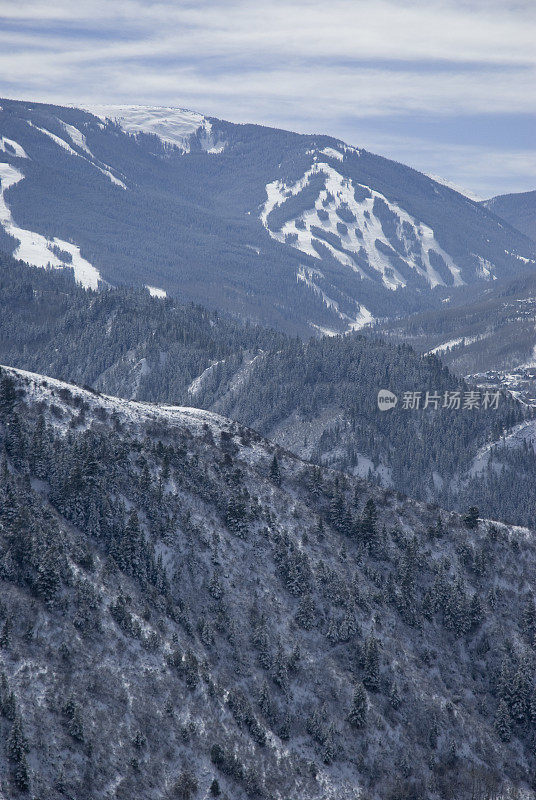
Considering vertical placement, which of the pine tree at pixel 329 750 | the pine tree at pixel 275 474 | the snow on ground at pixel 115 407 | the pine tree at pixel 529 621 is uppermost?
the snow on ground at pixel 115 407

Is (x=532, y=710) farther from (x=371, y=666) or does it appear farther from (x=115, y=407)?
(x=115, y=407)

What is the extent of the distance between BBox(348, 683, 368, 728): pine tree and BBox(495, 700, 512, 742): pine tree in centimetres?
2366

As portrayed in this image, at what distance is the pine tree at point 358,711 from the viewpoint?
393 feet

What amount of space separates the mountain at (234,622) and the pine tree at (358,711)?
1.13 ft

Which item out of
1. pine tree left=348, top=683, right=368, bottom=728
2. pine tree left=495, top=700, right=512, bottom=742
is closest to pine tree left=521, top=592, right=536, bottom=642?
pine tree left=495, top=700, right=512, bottom=742

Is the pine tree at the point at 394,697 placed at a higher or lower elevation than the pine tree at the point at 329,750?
higher

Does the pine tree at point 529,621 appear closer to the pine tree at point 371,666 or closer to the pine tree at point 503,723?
the pine tree at point 503,723

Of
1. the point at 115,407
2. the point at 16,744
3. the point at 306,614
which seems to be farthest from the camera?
the point at 115,407

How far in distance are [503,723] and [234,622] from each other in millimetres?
45583

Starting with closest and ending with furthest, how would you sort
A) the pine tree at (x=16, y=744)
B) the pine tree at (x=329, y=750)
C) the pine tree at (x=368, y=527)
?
the pine tree at (x=16, y=744)
the pine tree at (x=329, y=750)
the pine tree at (x=368, y=527)

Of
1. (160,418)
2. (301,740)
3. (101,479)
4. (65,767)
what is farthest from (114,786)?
(160,418)

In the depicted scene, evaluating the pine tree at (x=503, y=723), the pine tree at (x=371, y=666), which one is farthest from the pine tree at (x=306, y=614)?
the pine tree at (x=503, y=723)

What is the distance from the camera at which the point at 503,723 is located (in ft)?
420

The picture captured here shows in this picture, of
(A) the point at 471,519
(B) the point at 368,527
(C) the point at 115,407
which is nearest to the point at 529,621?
(A) the point at 471,519
